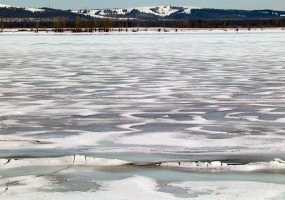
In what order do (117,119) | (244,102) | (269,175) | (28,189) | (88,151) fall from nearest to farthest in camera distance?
(28,189), (269,175), (88,151), (117,119), (244,102)

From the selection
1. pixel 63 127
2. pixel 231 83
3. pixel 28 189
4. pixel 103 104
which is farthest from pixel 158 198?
pixel 231 83

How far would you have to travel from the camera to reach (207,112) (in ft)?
29.7

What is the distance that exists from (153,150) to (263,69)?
11.0m

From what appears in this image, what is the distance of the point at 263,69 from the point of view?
16.9m

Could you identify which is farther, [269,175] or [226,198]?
[269,175]

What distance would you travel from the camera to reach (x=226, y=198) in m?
4.49

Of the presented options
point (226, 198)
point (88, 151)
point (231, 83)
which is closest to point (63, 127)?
point (88, 151)

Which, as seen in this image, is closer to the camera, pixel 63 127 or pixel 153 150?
pixel 153 150

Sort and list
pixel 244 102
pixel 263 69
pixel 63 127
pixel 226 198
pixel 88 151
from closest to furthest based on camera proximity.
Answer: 1. pixel 226 198
2. pixel 88 151
3. pixel 63 127
4. pixel 244 102
5. pixel 263 69

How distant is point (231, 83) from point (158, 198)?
29.8 ft

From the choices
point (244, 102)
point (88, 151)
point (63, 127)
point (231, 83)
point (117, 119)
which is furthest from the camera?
point (231, 83)

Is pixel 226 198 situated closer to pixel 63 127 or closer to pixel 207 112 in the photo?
pixel 63 127

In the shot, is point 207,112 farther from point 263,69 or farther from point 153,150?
point 263,69

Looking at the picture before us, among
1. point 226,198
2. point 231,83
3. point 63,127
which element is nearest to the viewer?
point 226,198
